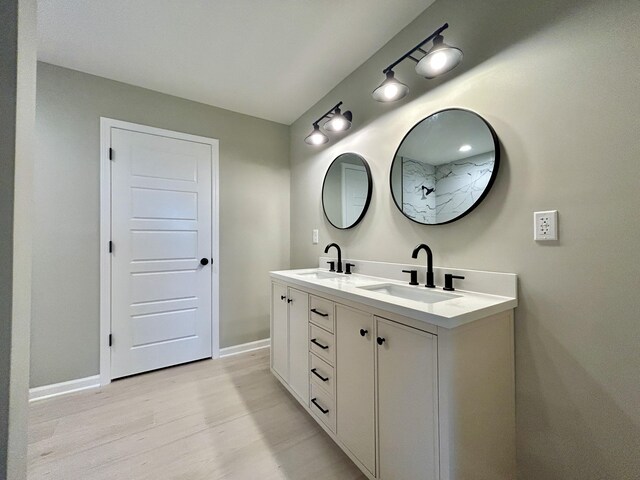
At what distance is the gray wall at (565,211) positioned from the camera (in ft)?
2.98

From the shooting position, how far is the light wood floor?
131 centimetres

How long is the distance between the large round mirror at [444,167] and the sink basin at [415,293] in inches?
15.5

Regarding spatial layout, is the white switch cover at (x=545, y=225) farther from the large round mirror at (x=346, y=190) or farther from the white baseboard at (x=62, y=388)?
the white baseboard at (x=62, y=388)

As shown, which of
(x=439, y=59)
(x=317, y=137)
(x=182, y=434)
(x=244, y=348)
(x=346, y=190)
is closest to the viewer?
(x=439, y=59)

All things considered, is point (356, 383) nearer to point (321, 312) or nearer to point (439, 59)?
point (321, 312)

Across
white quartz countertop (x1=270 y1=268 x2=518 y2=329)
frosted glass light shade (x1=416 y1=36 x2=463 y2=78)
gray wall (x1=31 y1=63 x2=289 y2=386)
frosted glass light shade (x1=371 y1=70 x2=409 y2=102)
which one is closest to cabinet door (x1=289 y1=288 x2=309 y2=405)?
white quartz countertop (x1=270 y1=268 x2=518 y2=329)

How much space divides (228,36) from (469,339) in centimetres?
222

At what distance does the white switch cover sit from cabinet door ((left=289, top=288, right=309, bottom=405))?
1.21 meters

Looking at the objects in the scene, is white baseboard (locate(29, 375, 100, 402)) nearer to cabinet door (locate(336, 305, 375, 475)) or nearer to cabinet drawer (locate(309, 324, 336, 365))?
cabinet drawer (locate(309, 324, 336, 365))

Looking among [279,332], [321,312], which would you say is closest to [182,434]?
[279,332]

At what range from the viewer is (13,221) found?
605 mm

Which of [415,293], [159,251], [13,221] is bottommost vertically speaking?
[415,293]

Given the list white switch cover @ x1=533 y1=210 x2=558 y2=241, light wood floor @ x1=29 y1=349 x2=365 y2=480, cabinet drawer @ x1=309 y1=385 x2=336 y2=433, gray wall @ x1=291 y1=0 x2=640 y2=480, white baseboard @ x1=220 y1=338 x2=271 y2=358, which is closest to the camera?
gray wall @ x1=291 y1=0 x2=640 y2=480

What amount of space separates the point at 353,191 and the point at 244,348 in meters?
1.99
